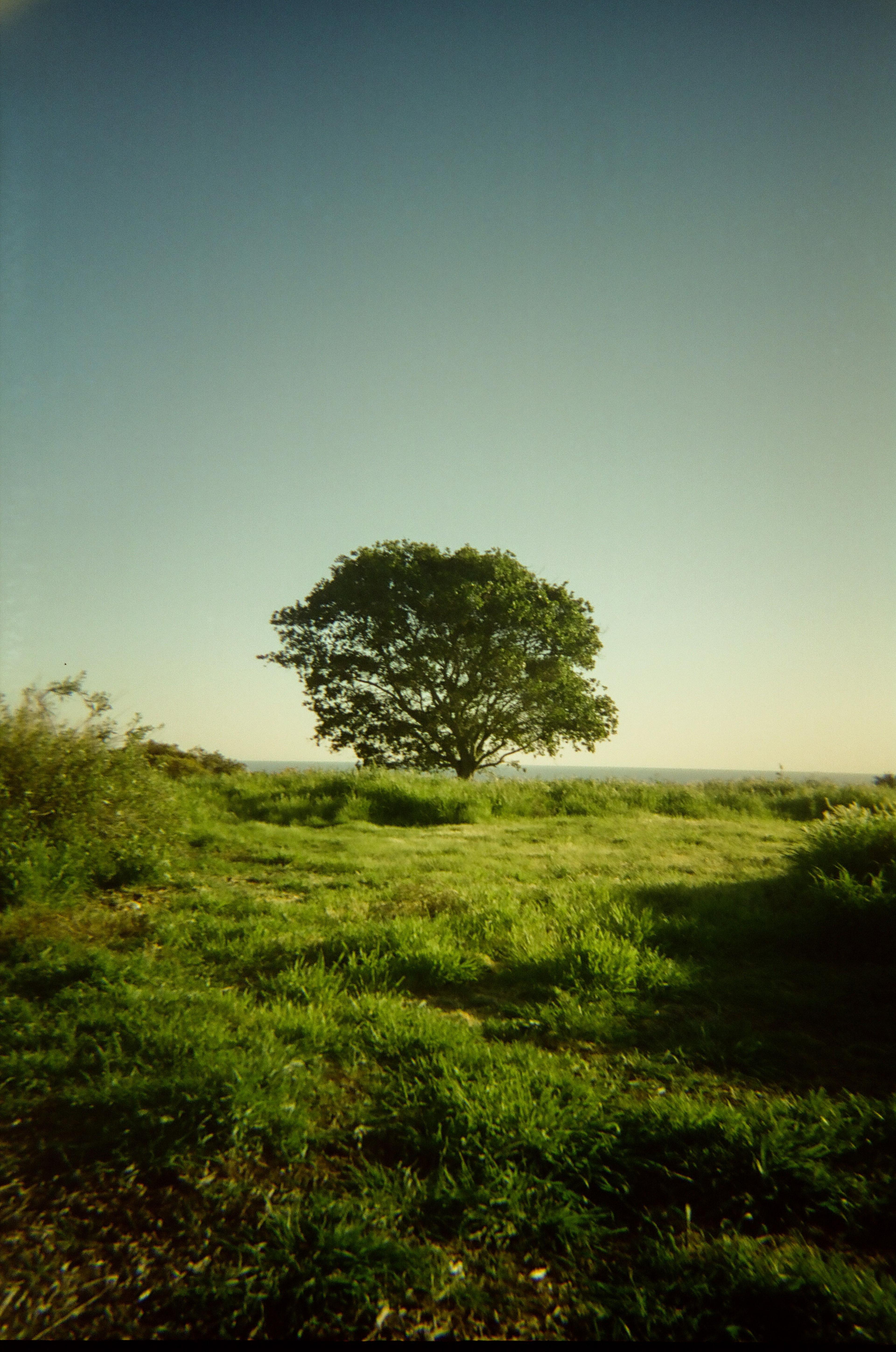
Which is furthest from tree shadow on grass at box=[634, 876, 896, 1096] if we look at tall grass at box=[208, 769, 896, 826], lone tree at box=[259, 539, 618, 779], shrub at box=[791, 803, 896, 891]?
lone tree at box=[259, 539, 618, 779]

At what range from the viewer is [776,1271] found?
227 centimetres

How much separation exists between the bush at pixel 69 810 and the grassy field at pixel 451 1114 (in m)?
0.09

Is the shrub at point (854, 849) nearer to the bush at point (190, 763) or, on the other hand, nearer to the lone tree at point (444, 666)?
the bush at point (190, 763)

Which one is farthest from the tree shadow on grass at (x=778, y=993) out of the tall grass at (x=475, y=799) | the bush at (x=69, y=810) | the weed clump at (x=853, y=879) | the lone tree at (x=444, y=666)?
the lone tree at (x=444, y=666)

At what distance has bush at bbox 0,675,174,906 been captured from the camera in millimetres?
6039

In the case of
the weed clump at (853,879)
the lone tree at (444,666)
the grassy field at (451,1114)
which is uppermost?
the lone tree at (444,666)

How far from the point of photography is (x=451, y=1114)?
3.08m

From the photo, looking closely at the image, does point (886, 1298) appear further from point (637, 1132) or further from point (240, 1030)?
point (240, 1030)

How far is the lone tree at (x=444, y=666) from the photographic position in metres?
23.5

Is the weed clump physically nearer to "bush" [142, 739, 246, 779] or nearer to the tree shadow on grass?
the tree shadow on grass

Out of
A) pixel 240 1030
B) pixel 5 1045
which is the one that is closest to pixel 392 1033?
pixel 240 1030

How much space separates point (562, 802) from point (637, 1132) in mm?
11691

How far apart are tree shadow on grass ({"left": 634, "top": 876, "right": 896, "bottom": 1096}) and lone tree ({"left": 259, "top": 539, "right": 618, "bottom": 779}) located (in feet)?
55.3

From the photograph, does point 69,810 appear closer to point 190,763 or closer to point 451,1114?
point 451,1114
